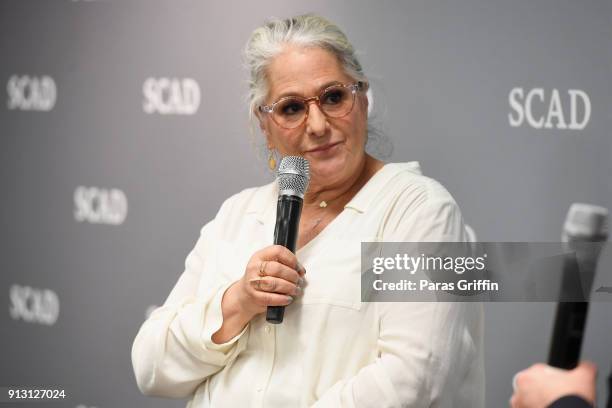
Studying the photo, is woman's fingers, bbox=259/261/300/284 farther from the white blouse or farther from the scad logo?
the scad logo

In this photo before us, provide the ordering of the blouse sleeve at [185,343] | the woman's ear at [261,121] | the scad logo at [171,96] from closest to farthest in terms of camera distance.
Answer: the blouse sleeve at [185,343], the woman's ear at [261,121], the scad logo at [171,96]

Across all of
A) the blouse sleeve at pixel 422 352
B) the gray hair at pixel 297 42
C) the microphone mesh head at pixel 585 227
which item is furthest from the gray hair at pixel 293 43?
the microphone mesh head at pixel 585 227

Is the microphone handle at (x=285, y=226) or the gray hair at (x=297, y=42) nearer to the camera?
the microphone handle at (x=285, y=226)

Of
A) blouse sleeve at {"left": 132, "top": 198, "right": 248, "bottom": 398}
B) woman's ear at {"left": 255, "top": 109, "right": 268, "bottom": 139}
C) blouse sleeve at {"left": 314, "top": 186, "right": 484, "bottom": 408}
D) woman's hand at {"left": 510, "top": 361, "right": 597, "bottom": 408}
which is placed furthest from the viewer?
woman's ear at {"left": 255, "top": 109, "right": 268, "bottom": 139}

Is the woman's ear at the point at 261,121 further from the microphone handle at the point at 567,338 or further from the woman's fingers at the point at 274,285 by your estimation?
the microphone handle at the point at 567,338

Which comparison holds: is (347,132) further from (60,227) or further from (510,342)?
(60,227)

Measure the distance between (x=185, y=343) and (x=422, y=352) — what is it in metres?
0.51

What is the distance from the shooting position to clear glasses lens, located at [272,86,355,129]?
5.01 ft

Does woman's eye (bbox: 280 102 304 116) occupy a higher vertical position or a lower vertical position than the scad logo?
lower

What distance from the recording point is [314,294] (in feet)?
4.67

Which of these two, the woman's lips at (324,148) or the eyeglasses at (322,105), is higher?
the eyeglasses at (322,105)

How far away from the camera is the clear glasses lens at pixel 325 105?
153cm

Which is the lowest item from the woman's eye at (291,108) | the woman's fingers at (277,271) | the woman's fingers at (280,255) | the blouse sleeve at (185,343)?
the blouse sleeve at (185,343)

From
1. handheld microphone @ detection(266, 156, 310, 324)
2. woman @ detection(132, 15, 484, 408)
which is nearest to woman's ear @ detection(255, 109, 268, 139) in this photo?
woman @ detection(132, 15, 484, 408)
